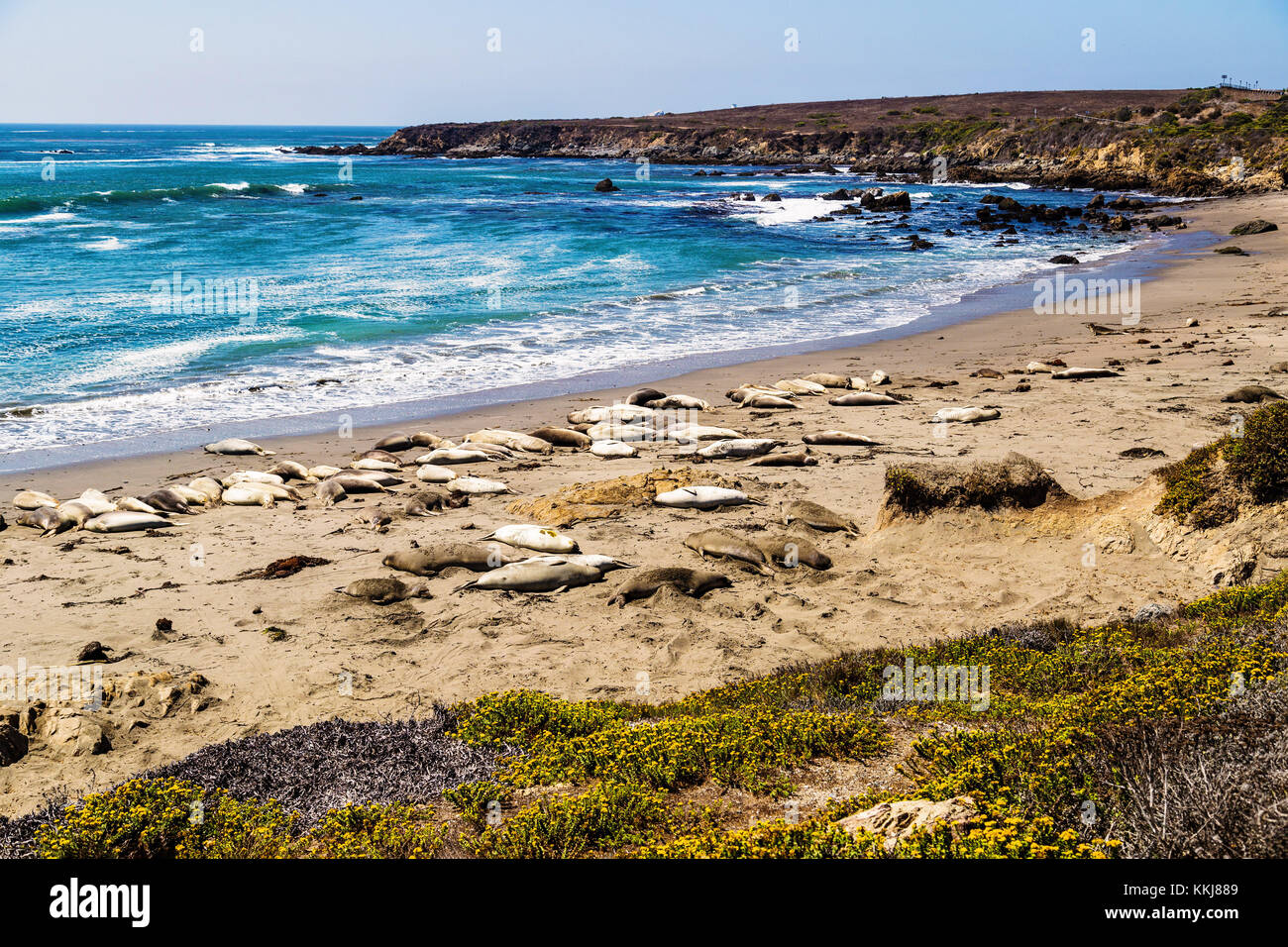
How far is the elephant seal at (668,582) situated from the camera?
750 cm

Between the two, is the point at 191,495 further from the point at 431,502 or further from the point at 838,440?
the point at 838,440

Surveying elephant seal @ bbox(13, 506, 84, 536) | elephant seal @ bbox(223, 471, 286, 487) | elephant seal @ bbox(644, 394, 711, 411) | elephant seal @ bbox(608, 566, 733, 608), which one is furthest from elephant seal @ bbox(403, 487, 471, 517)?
elephant seal @ bbox(644, 394, 711, 411)

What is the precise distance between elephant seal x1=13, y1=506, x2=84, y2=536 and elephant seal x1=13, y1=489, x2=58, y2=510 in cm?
34

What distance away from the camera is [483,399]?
15.0 metres

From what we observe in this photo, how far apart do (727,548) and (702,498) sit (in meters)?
1.42

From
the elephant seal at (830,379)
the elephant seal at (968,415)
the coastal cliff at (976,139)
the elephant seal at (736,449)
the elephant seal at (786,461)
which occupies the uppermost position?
the coastal cliff at (976,139)

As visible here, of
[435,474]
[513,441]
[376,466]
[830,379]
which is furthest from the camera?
[830,379]

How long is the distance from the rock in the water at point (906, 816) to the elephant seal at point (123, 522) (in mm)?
8199

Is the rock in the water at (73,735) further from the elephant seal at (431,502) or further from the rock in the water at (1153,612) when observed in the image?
the rock in the water at (1153,612)

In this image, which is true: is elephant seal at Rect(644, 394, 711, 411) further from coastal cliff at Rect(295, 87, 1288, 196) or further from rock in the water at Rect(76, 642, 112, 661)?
coastal cliff at Rect(295, 87, 1288, 196)

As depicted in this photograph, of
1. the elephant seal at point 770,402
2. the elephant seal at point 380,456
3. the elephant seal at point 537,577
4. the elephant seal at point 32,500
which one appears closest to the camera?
the elephant seal at point 537,577

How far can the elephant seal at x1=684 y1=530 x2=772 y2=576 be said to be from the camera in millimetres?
8125

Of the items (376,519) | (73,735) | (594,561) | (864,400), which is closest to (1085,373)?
(864,400)

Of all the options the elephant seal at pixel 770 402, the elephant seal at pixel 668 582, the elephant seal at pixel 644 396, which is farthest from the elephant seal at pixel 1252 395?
the elephant seal at pixel 668 582
